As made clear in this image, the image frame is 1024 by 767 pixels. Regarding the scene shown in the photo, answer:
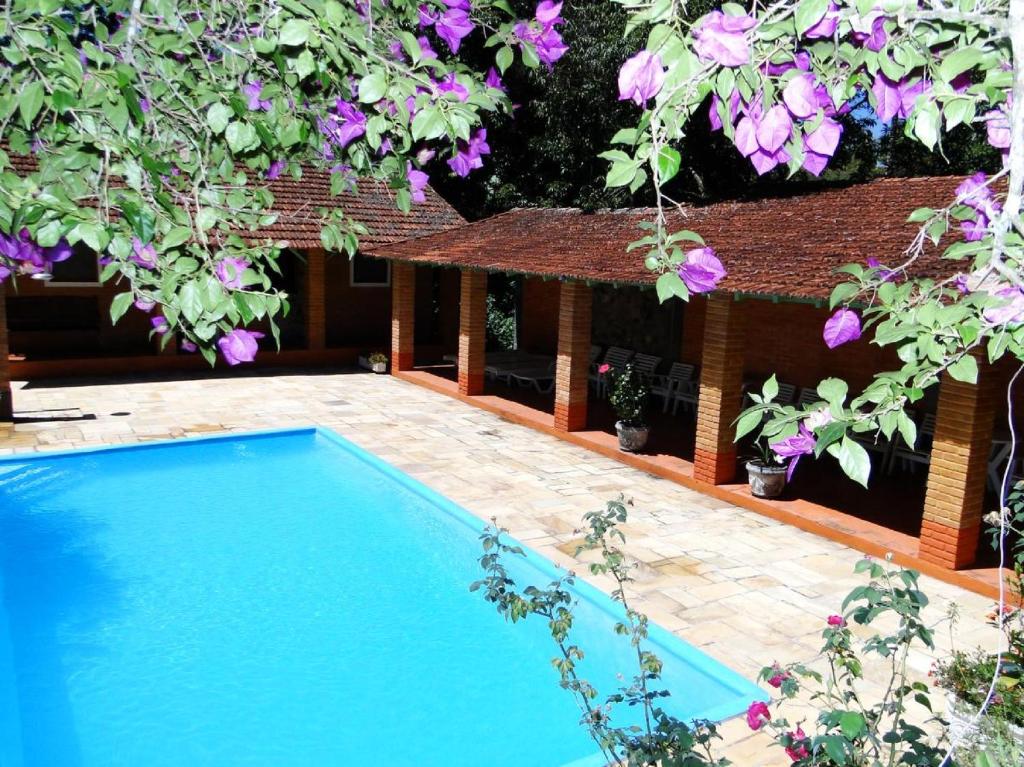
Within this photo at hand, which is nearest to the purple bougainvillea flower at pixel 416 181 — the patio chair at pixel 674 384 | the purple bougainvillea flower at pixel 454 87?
the purple bougainvillea flower at pixel 454 87

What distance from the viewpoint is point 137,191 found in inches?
80.8

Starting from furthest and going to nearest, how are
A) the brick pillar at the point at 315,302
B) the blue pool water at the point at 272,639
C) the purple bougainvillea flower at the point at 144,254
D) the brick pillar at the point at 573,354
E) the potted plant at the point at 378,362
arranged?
the brick pillar at the point at 315,302
the potted plant at the point at 378,362
the brick pillar at the point at 573,354
the blue pool water at the point at 272,639
the purple bougainvillea flower at the point at 144,254

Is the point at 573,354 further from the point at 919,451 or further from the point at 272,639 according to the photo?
the point at 272,639

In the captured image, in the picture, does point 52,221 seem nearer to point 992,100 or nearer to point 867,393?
point 867,393

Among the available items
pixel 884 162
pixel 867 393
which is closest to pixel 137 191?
pixel 867 393

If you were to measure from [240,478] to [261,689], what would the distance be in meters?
5.88

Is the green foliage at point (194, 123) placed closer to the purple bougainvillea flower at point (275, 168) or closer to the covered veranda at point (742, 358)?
the purple bougainvillea flower at point (275, 168)

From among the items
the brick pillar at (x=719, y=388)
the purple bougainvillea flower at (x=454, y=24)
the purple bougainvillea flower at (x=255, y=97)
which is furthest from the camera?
the brick pillar at (x=719, y=388)

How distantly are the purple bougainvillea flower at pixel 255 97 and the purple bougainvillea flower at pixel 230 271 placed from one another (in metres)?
0.76

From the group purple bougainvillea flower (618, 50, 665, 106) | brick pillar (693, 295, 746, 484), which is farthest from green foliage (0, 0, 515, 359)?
brick pillar (693, 295, 746, 484)

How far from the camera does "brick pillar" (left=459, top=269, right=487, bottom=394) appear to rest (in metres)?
16.9

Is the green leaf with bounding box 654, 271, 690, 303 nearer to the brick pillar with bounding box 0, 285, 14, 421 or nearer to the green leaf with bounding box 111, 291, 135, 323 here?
the green leaf with bounding box 111, 291, 135, 323

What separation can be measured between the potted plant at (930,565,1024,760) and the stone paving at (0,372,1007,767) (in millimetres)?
1111

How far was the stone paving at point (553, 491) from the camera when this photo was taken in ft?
24.2
